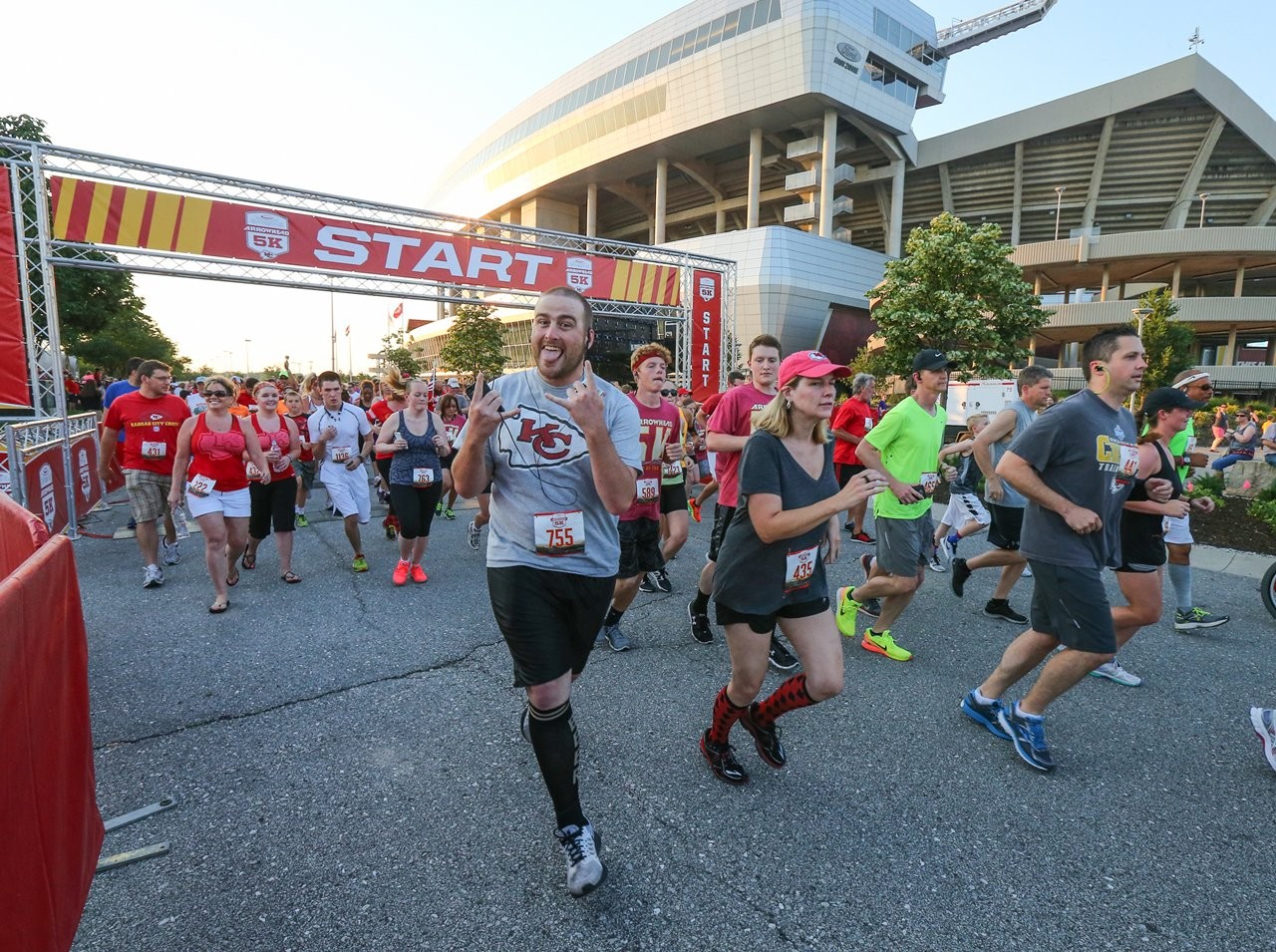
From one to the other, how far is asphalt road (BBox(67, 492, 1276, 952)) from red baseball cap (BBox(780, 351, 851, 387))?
1751 millimetres

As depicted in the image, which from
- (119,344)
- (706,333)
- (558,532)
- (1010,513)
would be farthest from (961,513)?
(119,344)

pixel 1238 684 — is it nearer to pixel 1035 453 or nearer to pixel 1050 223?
pixel 1035 453

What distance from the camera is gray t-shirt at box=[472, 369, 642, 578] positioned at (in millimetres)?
2146

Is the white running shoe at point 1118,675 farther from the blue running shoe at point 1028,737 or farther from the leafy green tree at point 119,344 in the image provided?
the leafy green tree at point 119,344

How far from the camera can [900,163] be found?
40000mm

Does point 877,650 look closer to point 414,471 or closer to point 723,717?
point 723,717

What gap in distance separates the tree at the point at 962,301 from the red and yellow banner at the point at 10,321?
26.9 m

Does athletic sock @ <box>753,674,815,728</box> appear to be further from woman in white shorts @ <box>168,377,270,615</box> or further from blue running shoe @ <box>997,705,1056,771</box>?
woman in white shorts @ <box>168,377,270,615</box>

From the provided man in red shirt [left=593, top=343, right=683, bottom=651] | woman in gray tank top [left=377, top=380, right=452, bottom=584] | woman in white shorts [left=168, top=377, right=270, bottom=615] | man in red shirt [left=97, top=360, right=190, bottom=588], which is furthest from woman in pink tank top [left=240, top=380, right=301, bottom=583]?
man in red shirt [left=593, top=343, right=683, bottom=651]

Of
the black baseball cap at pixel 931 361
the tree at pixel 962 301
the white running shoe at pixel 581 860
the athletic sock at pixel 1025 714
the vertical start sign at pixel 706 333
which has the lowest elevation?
the white running shoe at pixel 581 860

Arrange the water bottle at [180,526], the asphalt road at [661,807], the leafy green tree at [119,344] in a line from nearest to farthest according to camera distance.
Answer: the asphalt road at [661,807] < the water bottle at [180,526] < the leafy green tree at [119,344]

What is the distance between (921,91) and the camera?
136ft

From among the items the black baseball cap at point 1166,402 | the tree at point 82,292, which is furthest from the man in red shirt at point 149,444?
the tree at point 82,292

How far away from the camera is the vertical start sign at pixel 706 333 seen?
15961 mm
